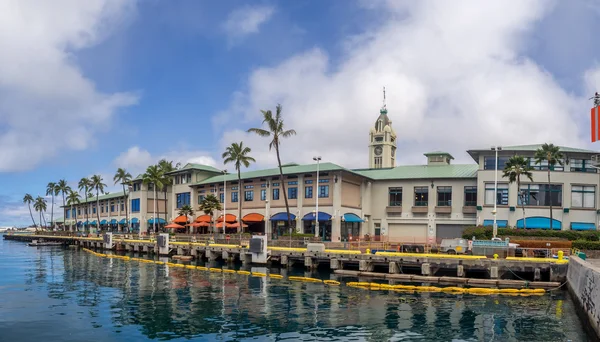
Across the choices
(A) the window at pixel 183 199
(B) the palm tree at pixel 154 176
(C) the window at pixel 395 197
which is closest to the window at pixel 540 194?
(C) the window at pixel 395 197

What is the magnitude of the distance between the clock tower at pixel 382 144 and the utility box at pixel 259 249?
81.5 metres

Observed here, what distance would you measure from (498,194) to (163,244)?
46.9 metres

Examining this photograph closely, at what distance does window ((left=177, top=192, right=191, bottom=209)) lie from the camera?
3755 inches

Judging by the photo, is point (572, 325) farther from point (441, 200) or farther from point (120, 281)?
point (441, 200)

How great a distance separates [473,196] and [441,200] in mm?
4486

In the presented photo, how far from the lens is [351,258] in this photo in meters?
45.6

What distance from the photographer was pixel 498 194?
213 ft

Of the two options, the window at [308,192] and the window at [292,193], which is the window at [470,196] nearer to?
the window at [308,192]

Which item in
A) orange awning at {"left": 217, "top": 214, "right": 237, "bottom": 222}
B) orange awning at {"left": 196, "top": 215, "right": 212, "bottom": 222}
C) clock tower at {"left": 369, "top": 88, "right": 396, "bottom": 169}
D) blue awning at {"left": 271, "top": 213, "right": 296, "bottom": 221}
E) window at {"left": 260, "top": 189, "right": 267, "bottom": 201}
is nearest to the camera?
blue awning at {"left": 271, "top": 213, "right": 296, "bottom": 221}

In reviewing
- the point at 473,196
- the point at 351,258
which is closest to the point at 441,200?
the point at 473,196

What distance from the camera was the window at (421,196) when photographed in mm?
71250

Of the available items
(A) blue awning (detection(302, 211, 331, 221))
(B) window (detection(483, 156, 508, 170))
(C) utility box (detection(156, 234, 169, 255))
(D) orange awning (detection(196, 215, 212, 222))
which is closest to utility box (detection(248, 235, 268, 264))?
(A) blue awning (detection(302, 211, 331, 221))

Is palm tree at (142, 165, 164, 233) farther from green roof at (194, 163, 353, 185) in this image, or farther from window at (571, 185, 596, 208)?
window at (571, 185, 596, 208)

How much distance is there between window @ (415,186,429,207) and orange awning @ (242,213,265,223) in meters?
24.0
